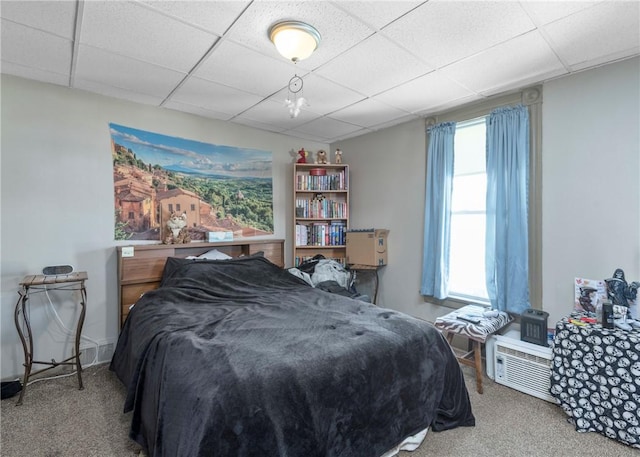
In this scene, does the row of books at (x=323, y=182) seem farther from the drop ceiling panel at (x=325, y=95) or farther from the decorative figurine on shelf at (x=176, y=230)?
the decorative figurine on shelf at (x=176, y=230)

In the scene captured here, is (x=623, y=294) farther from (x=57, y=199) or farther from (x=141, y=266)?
(x=57, y=199)

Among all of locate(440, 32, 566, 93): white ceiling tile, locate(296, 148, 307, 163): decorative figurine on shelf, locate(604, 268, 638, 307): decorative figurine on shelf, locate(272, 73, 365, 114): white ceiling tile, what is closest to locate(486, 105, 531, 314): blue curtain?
locate(440, 32, 566, 93): white ceiling tile

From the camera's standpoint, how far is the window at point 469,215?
3.16 m

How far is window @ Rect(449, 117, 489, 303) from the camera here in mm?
3162

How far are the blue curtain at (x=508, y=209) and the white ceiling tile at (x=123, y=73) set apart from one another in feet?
9.14

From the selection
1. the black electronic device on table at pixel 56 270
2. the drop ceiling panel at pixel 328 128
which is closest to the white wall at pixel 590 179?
the drop ceiling panel at pixel 328 128

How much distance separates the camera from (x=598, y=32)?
197 centimetres

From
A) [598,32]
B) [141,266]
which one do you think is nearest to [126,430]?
[141,266]

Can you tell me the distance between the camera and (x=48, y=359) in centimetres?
275

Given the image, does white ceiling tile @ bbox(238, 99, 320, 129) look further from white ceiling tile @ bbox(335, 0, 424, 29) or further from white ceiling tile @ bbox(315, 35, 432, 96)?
white ceiling tile @ bbox(335, 0, 424, 29)

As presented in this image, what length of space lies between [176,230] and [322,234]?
70.2 inches

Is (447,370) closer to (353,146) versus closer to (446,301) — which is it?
(446,301)

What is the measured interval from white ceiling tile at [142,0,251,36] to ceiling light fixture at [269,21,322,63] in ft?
0.76

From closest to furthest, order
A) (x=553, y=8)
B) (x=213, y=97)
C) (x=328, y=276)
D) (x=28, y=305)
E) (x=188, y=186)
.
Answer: (x=553, y=8)
(x=28, y=305)
(x=213, y=97)
(x=188, y=186)
(x=328, y=276)
